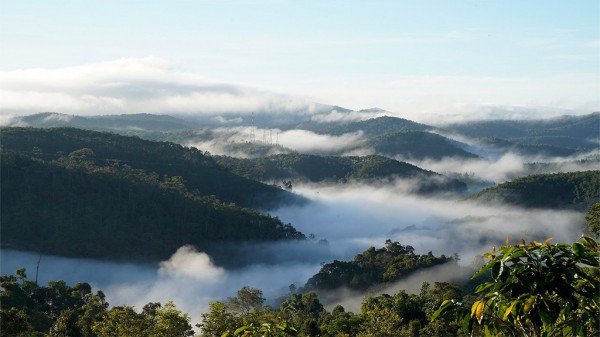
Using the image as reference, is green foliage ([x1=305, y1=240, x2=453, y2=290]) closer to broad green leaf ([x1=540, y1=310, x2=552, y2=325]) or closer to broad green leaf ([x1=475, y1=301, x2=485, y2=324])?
broad green leaf ([x1=475, y1=301, x2=485, y2=324])

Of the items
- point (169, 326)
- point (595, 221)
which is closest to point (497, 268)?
point (169, 326)

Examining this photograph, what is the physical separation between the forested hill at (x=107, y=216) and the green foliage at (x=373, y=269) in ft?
159

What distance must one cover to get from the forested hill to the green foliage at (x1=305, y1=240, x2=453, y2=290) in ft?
159

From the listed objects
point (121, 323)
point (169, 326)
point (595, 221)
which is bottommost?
point (121, 323)

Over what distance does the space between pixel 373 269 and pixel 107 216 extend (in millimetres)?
75411

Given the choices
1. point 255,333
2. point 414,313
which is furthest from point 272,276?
point 255,333

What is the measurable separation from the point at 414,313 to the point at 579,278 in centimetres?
7226

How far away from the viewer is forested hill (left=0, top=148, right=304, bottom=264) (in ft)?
525

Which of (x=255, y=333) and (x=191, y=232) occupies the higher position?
(x=255, y=333)

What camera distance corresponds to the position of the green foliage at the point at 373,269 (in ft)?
418

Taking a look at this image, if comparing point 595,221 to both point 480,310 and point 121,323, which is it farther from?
point 480,310

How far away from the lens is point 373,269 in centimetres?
13475

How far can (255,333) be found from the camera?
47.0ft

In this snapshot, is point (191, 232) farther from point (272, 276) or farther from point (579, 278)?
point (579, 278)
